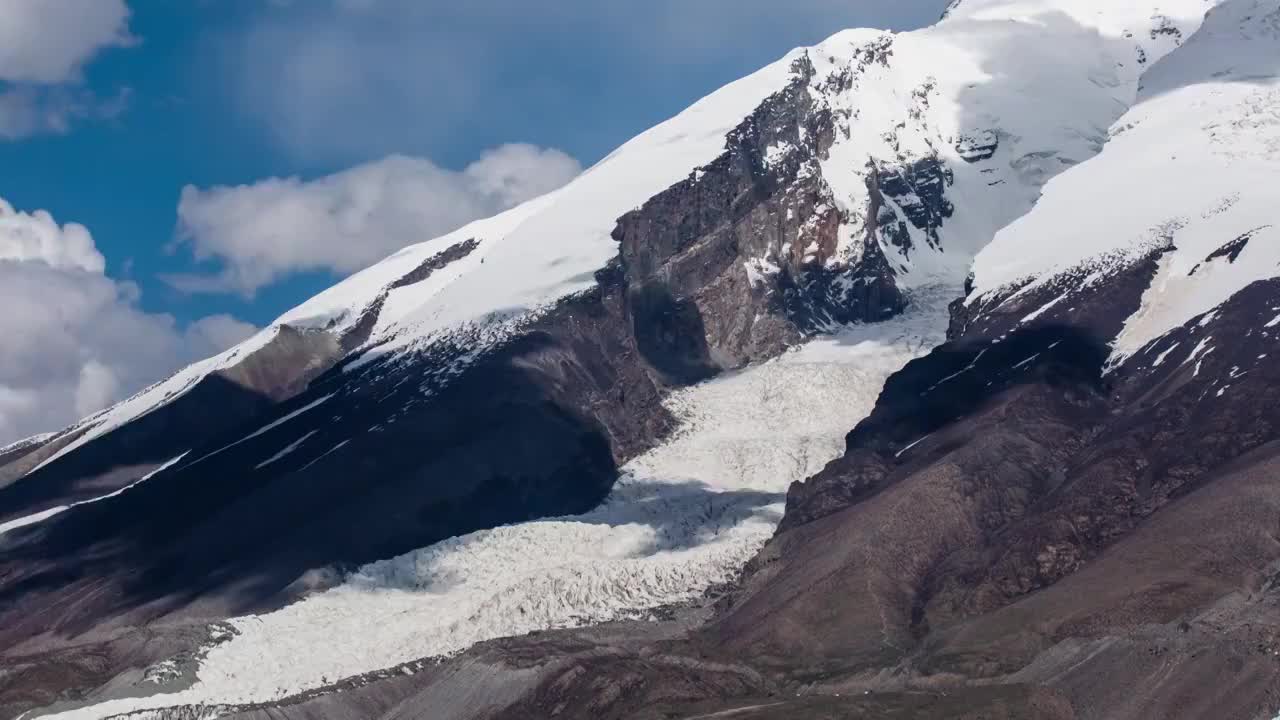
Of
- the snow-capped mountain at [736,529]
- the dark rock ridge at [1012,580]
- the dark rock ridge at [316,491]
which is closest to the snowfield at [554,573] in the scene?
the snow-capped mountain at [736,529]

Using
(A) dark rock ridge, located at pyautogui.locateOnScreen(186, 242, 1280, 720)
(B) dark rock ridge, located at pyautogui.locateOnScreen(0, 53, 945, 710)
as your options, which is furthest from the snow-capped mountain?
(B) dark rock ridge, located at pyautogui.locateOnScreen(0, 53, 945, 710)

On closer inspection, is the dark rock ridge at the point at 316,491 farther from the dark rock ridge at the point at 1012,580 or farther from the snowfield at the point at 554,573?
the dark rock ridge at the point at 1012,580

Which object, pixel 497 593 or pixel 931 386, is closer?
pixel 497 593

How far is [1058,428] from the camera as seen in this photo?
148 m

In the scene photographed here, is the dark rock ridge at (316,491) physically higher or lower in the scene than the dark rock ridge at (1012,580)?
higher

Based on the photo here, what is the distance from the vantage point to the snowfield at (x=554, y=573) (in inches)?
5241

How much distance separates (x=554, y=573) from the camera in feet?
478

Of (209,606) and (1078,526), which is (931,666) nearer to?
(1078,526)

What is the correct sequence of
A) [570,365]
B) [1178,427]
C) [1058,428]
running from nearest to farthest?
[1178,427] → [1058,428] → [570,365]

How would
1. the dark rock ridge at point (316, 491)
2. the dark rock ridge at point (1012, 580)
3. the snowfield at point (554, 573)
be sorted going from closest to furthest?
the dark rock ridge at point (1012, 580)
the snowfield at point (554, 573)
the dark rock ridge at point (316, 491)

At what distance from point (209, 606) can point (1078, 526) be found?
2646 inches

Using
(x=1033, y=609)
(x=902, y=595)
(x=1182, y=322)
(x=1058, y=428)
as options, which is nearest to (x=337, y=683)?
(x=902, y=595)

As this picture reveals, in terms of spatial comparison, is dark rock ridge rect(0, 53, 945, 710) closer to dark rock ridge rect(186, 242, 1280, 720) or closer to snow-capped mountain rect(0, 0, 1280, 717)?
snow-capped mountain rect(0, 0, 1280, 717)

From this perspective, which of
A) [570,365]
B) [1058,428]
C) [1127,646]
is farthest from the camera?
[570,365]
